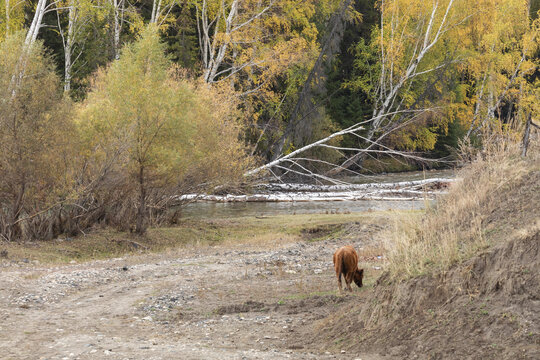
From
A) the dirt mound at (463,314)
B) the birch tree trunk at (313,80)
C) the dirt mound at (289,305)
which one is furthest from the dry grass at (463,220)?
the birch tree trunk at (313,80)

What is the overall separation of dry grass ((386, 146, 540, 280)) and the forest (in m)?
1.74

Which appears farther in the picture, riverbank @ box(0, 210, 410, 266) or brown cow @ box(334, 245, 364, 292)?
riverbank @ box(0, 210, 410, 266)

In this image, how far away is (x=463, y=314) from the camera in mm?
8094

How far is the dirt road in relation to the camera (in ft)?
30.7

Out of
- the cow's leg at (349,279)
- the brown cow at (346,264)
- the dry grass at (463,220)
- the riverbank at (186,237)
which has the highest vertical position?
the dry grass at (463,220)

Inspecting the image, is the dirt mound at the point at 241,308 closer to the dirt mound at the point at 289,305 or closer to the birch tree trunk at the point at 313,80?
the dirt mound at the point at 289,305

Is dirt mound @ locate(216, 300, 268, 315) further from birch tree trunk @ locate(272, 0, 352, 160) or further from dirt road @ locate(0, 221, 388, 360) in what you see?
birch tree trunk @ locate(272, 0, 352, 160)

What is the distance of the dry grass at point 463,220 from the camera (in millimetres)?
9203

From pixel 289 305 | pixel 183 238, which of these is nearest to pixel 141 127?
pixel 183 238

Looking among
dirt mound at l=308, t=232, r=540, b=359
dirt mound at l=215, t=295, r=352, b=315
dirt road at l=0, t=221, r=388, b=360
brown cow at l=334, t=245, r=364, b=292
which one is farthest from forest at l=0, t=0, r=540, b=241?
dirt mound at l=308, t=232, r=540, b=359

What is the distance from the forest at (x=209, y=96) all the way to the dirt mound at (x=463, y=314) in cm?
585

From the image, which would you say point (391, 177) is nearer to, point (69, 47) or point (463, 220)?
point (69, 47)

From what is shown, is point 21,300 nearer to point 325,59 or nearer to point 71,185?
point 71,185

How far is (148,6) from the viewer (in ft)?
160
